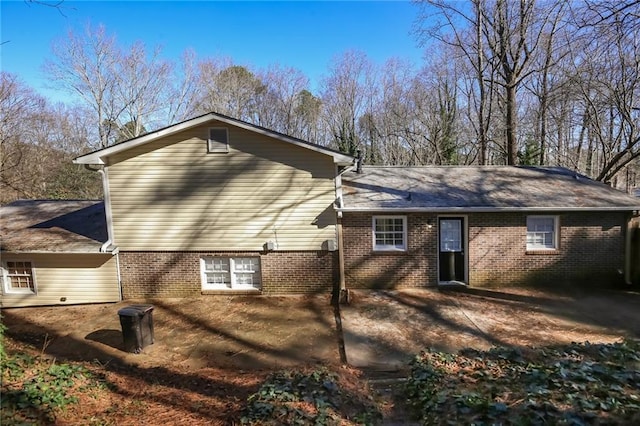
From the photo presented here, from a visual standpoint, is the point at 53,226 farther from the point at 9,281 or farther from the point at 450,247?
the point at 450,247

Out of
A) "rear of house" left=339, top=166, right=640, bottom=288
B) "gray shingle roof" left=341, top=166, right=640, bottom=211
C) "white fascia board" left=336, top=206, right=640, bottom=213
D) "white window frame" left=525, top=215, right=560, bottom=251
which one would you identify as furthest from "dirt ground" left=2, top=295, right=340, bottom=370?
"white window frame" left=525, top=215, right=560, bottom=251

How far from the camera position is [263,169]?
10.8 meters

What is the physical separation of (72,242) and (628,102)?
24210 mm

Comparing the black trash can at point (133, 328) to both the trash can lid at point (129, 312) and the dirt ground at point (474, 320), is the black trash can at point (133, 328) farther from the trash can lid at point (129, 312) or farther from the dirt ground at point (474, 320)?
the dirt ground at point (474, 320)

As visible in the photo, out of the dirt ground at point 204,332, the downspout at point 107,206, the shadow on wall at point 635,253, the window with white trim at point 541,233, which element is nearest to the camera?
the dirt ground at point 204,332

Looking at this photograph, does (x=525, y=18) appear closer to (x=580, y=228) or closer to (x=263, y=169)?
(x=580, y=228)

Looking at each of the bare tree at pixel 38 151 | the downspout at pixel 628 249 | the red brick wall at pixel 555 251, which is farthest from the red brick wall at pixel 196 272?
the bare tree at pixel 38 151

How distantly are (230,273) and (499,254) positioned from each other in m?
8.52

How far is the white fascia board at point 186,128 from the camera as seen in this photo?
1041cm

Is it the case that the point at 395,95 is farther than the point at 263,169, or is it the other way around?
the point at 395,95

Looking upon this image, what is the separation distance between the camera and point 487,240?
11.2 m

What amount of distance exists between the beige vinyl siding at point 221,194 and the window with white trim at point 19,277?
3.31 metres

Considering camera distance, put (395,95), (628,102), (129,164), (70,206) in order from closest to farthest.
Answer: (129,164) → (70,206) → (628,102) → (395,95)

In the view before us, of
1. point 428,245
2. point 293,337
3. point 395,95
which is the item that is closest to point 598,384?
point 293,337
